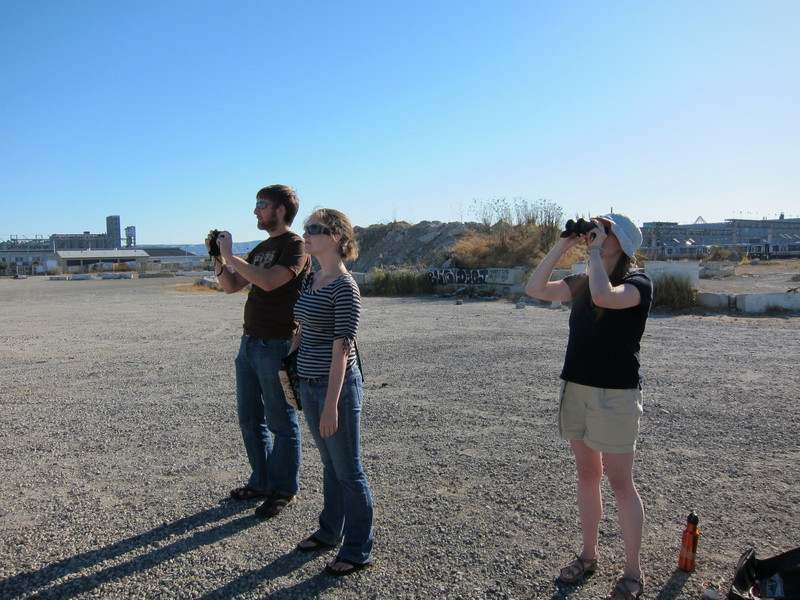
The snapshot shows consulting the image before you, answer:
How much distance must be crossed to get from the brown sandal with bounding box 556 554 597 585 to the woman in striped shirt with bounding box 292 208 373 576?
0.99 m

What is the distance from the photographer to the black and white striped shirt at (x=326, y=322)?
299 centimetres

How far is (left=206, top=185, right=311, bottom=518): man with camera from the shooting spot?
12.1 ft

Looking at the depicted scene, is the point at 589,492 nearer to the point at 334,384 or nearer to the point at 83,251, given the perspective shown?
the point at 334,384

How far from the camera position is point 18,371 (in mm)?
8555

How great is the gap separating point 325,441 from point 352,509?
0.38 meters

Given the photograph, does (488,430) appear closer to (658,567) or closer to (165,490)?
(658,567)

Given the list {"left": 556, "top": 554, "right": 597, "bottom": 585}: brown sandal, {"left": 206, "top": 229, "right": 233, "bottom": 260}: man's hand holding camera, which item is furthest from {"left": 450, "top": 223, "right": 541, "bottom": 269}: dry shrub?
{"left": 556, "top": 554, "right": 597, "bottom": 585}: brown sandal

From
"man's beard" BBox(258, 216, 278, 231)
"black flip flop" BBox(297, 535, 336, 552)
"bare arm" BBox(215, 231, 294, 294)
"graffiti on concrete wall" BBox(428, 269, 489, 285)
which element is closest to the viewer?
"black flip flop" BBox(297, 535, 336, 552)

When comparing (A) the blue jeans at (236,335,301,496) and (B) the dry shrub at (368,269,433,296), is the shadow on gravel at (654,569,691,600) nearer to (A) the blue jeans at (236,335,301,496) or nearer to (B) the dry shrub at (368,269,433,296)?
(A) the blue jeans at (236,335,301,496)

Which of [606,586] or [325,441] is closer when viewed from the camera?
[606,586]

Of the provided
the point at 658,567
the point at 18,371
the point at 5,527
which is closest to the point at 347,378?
the point at 658,567

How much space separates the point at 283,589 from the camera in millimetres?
2908

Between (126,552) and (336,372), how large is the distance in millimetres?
1618

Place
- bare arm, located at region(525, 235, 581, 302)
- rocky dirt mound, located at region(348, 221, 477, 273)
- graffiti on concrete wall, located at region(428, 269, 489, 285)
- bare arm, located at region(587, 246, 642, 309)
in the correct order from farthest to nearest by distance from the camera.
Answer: rocky dirt mound, located at region(348, 221, 477, 273) < graffiti on concrete wall, located at region(428, 269, 489, 285) < bare arm, located at region(525, 235, 581, 302) < bare arm, located at region(587, 246, 642, 309)
